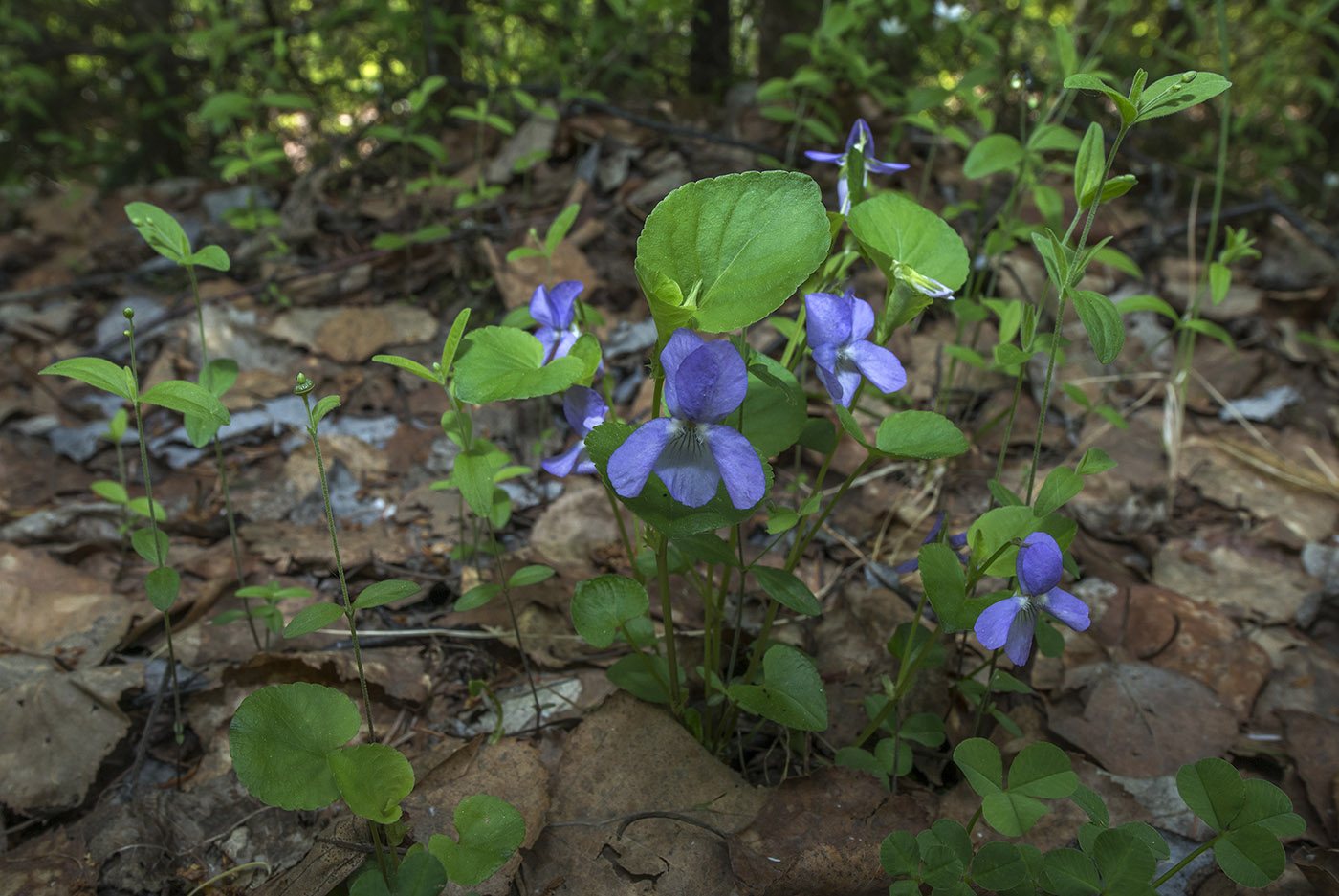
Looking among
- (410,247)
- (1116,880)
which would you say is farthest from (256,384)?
(1116,880)

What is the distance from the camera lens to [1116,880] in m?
1.21

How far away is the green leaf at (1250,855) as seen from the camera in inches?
47.6

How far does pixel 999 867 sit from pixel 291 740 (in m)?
1.10

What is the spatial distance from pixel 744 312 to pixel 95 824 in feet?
5.24

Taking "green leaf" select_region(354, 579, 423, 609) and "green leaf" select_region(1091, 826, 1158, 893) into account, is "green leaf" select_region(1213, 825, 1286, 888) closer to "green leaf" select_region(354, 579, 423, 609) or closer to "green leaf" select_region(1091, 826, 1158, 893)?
"green leaf" select_region(1091, 826, 1158, 893)

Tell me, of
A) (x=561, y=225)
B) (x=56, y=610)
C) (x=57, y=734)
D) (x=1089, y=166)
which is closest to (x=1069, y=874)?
(x=1089, y=166)

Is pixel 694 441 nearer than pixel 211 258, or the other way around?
pixel 694 441

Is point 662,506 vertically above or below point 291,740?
above

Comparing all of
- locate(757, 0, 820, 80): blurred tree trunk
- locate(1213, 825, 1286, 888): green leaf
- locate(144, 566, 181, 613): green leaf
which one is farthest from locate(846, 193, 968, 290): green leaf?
locate(757, 0, 820, 80): blurred tree trunk

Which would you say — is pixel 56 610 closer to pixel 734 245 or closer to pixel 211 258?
pixel 211 258

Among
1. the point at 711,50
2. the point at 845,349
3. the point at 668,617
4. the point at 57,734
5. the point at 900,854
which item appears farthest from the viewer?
the point at 711,50

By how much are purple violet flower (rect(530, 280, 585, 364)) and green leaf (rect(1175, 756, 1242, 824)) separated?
129 centimetres

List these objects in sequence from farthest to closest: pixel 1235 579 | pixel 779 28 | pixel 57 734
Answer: pixel 779 28, pixel 1235 579, pixel 57 734

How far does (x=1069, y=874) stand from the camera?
4.08 feet
